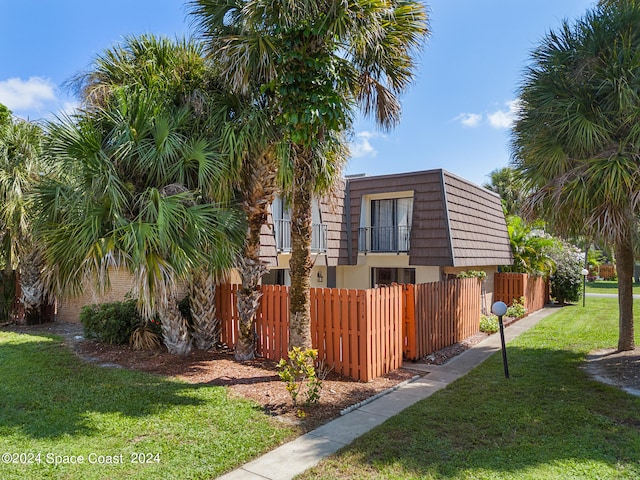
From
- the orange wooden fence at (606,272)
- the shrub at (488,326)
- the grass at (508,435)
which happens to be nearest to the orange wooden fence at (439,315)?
the shrub at (488,326)

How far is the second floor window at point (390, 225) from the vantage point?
15086 millimetres

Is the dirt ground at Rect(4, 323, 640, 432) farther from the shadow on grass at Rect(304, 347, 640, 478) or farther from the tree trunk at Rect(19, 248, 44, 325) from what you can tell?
the tree trunk at Rect(19, 248, 44, 325)

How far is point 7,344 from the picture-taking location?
10.3 meters

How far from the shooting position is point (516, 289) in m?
17.1

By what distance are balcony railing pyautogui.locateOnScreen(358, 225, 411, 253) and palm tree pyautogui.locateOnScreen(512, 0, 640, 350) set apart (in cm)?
626

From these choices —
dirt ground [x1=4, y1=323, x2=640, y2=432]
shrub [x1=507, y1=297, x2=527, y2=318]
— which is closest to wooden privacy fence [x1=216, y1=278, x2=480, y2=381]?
dirt ground [x1=4, y1=323, x2=640, y2=432]

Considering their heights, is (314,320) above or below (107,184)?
below

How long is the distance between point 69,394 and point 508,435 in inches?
249

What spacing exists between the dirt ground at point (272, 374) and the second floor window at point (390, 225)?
5441 millimetres

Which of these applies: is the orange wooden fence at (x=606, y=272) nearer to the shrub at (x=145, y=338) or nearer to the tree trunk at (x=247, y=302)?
the tree trunk at (x=247, y=302)

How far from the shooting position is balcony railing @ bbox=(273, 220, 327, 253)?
13023mm

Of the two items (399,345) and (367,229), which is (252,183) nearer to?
(399,345)

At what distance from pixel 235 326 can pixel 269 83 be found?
5.40 m

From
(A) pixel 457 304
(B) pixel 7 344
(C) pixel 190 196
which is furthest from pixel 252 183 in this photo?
(B) pixel 7 344
